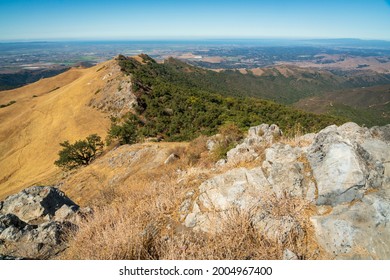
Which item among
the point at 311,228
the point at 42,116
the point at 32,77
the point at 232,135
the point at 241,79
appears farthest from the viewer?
the point at 32,77

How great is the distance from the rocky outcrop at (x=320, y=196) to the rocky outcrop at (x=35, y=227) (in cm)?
302

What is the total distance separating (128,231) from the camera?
4.20 m

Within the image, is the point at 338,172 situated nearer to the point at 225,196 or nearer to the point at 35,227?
the point at 225,196

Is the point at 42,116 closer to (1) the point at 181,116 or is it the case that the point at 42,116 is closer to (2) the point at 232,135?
(1) the point at 181,116

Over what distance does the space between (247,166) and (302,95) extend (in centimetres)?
19896

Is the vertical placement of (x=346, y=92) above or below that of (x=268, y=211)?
below

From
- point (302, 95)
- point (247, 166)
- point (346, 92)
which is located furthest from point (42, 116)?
point (302, 95)

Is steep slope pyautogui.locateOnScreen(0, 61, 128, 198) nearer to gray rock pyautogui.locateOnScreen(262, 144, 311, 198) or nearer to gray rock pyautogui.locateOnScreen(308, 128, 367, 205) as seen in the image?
gray rock pyautogui.locateOnScreen(262, 144, 311, 198)

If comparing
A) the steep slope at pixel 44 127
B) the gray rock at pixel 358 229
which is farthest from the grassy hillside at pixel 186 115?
the gray rock at pixel 358 229

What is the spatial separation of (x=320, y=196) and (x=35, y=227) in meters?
6.88

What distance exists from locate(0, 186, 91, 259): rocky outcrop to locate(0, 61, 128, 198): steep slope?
18479 mm

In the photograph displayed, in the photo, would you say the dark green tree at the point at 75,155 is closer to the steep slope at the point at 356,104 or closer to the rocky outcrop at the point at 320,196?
the rocky outcrop at the point at 320,196

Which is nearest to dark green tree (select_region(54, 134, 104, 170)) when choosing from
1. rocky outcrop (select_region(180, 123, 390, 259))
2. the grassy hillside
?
the grassy hillside

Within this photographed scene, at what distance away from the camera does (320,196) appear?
4902mm
